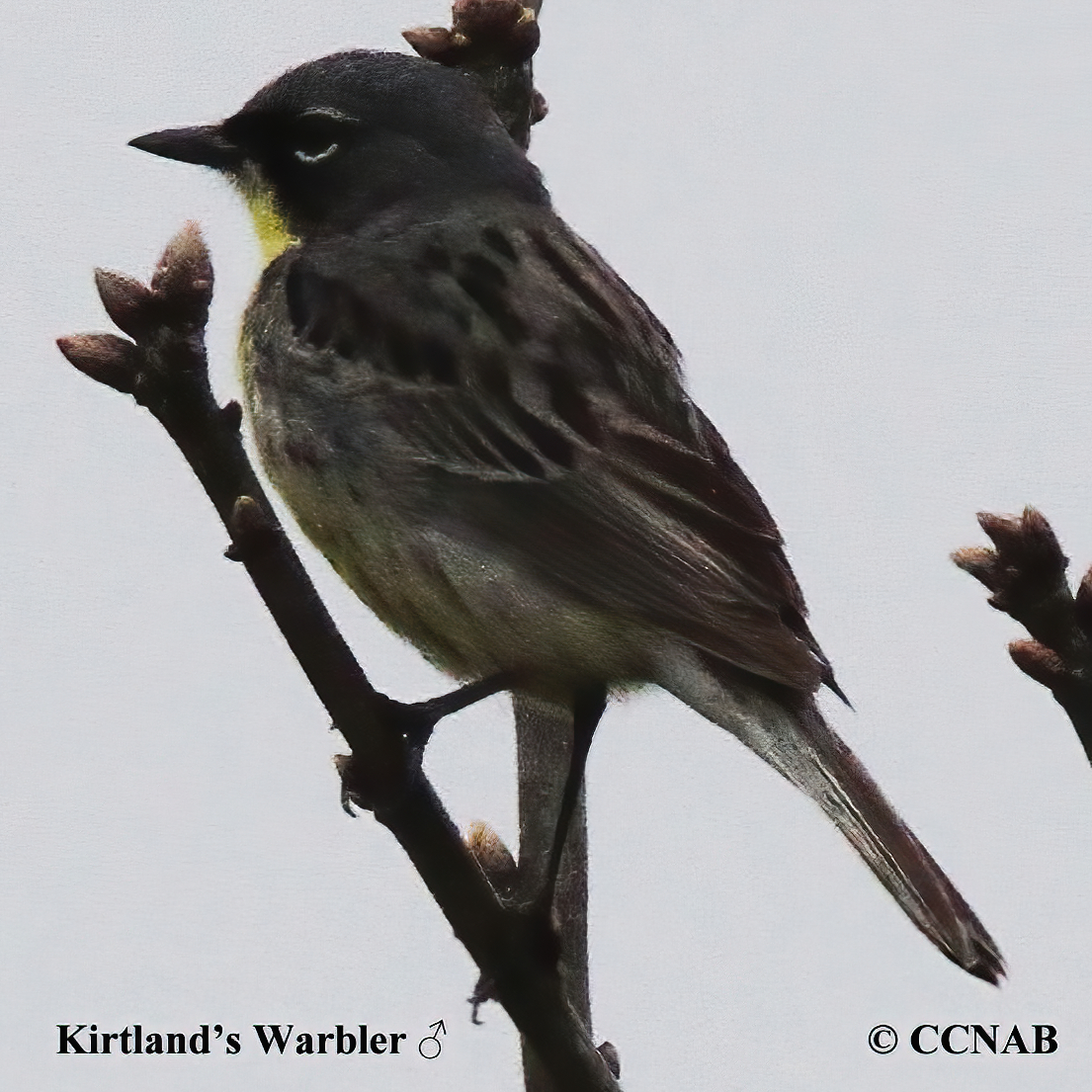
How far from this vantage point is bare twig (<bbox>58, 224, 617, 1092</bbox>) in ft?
10.4

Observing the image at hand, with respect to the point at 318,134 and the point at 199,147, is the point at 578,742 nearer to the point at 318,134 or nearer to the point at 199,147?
the point at 318,134

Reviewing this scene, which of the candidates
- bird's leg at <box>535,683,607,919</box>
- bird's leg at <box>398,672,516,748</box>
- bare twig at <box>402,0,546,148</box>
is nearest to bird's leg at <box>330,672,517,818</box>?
bird's leg at <box>398,672,516,748</box>

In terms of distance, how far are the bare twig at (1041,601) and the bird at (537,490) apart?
0.96 m

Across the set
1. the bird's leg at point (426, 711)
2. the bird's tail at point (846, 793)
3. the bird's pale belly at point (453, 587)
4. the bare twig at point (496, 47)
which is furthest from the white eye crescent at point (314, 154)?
the bird's tail at point (846, 793)

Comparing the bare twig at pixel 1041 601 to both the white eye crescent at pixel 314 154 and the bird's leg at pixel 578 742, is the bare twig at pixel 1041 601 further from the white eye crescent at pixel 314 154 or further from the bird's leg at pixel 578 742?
the white eye crescent at pixel 314 154

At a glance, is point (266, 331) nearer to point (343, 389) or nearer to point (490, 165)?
point (343, 389)

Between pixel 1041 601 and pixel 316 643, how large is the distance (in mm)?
1328

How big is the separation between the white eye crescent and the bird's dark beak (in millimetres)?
178

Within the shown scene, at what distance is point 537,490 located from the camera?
4336mm

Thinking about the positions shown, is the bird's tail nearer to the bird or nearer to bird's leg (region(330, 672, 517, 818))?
the bird

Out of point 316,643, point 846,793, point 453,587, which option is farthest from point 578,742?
point 316,643

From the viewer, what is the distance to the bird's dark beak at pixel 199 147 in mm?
4980

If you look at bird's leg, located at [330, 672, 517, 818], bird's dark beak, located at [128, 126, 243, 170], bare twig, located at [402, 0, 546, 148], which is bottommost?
bird's leg, located at [330, 672, 517, 818]

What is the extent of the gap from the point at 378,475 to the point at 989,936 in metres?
1.79
